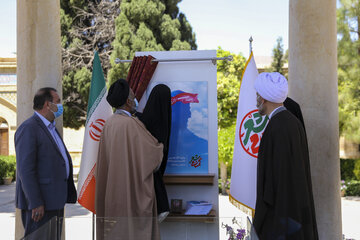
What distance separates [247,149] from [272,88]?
4.08ft

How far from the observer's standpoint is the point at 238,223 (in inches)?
97.0

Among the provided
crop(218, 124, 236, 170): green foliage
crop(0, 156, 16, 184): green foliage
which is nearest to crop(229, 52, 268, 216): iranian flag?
crop(218, 124, 236, 170): green foliage

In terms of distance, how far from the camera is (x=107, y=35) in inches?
688

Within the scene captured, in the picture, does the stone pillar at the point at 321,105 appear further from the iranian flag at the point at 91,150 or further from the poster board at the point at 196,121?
the iranian flag at the point at 91,150

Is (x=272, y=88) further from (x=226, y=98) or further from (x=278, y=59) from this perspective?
(x=278, y=59)

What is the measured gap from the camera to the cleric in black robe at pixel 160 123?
3.80m

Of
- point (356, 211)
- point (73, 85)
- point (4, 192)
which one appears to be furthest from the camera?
point (73, 85)

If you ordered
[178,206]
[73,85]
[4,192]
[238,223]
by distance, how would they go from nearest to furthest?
[238,223]
[178,206]
[4,192]
[73,85]

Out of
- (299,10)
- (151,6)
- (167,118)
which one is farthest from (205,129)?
(151,6)

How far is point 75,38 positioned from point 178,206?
14324 mm

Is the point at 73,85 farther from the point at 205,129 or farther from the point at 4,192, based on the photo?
the point at 205,129

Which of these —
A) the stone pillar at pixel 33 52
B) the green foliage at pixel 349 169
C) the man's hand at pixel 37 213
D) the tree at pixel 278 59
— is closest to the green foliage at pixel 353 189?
the green foliage at pixel 349 169

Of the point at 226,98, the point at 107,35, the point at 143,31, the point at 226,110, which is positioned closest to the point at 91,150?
the point at 143,31

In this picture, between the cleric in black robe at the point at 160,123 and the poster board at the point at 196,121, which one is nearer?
the cleric in black robe at the point at 160,123
